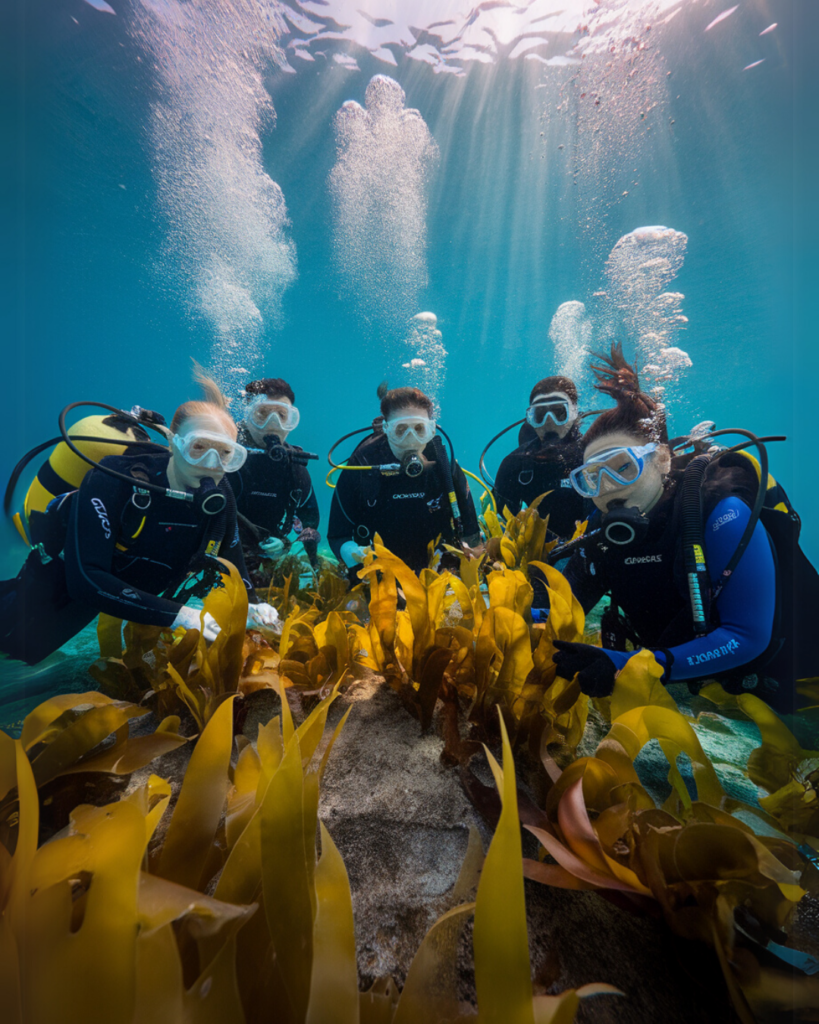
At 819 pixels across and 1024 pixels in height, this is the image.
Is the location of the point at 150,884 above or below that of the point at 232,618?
below

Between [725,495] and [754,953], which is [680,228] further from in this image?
[754,953]

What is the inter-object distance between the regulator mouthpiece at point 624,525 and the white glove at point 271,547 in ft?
14.6

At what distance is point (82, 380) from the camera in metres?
75.6

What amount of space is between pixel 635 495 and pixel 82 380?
4065 inches

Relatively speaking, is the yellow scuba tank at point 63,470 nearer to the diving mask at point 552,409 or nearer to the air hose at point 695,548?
the air hose at point 695,548

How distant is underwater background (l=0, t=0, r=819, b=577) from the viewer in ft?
40.8

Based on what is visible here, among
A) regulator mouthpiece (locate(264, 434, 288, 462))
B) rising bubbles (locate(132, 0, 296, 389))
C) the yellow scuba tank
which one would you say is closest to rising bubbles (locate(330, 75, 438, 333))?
rising bubbles (locate(132, 0, 296, 389))

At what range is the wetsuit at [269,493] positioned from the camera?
5.73 m

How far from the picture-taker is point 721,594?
6.23ft

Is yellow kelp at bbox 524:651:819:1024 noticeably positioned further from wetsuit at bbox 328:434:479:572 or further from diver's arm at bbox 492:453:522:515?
diver's arm at bbox 492:453:522:515

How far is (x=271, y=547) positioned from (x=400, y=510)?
1966 millimetres

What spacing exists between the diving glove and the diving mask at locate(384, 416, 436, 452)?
11.8 ft

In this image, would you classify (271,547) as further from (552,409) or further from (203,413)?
(552,409)

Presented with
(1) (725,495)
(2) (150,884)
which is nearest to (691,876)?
(2) (150,884)
